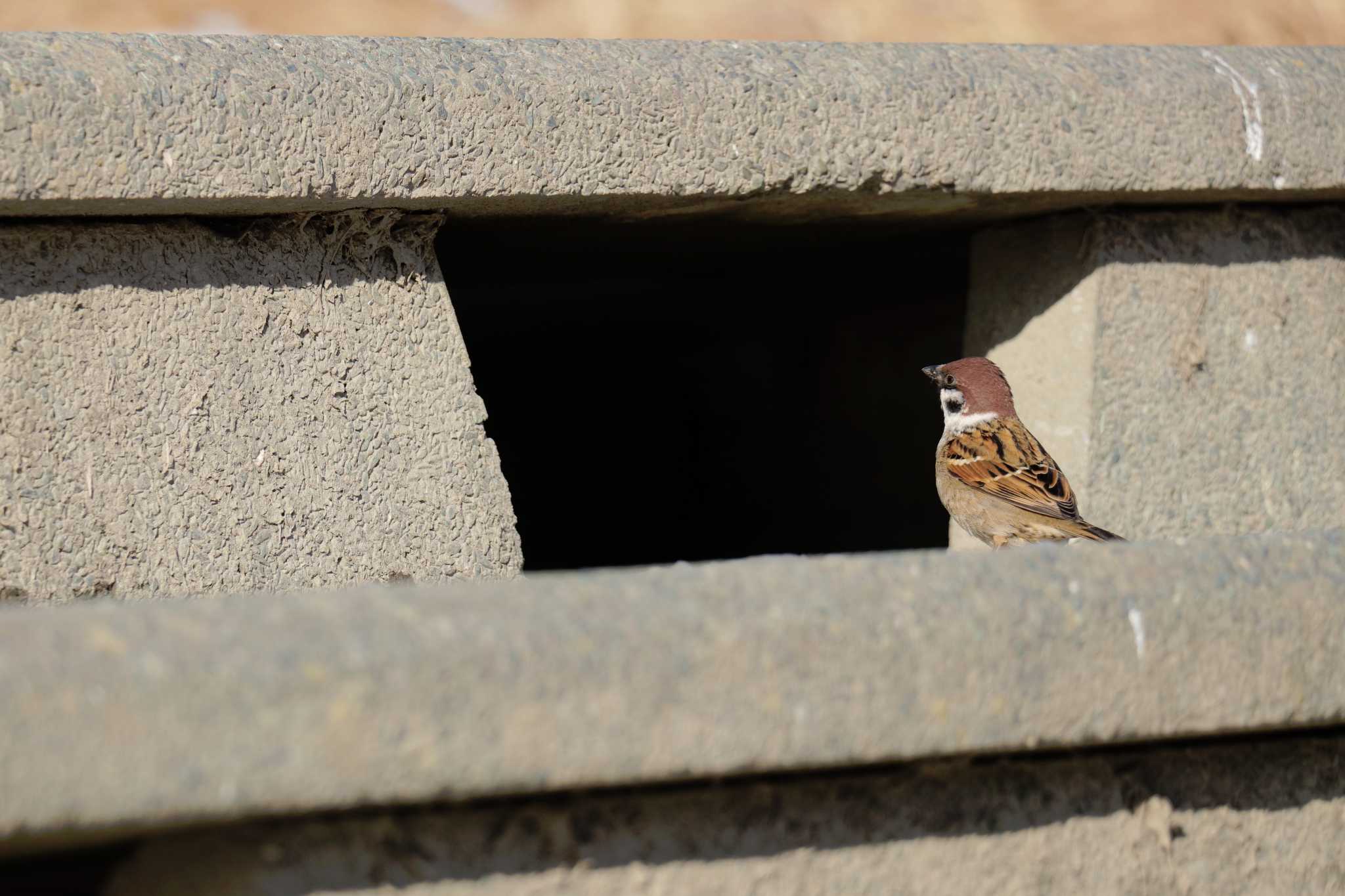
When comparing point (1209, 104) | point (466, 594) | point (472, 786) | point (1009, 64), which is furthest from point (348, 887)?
point (1209, 104)

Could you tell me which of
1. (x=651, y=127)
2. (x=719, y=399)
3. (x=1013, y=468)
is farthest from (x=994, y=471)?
(x=719, y=399)

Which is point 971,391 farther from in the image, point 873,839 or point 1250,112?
point 873,839

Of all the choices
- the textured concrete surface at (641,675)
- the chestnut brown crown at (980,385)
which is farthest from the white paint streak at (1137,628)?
the chestnut brown crown at (980,385)

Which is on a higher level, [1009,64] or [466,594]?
Answer: [1009,64]

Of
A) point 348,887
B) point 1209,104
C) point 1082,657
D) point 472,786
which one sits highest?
point 1209,104

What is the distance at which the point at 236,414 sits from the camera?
8.23ft

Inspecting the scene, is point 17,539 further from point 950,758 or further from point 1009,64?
point 1009,64

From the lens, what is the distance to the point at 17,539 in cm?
233

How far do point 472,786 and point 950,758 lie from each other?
62cm

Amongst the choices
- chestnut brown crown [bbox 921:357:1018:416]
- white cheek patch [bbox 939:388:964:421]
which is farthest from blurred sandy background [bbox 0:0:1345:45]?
chestnut brown crown [bbox 921:357:1018:416]

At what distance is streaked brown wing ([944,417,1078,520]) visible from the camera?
3305mm

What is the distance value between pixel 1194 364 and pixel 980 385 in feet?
1.66

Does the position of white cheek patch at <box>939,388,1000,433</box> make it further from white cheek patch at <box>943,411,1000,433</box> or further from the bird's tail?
the bird's tail

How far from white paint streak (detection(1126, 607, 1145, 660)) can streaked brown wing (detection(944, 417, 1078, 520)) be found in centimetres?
143
